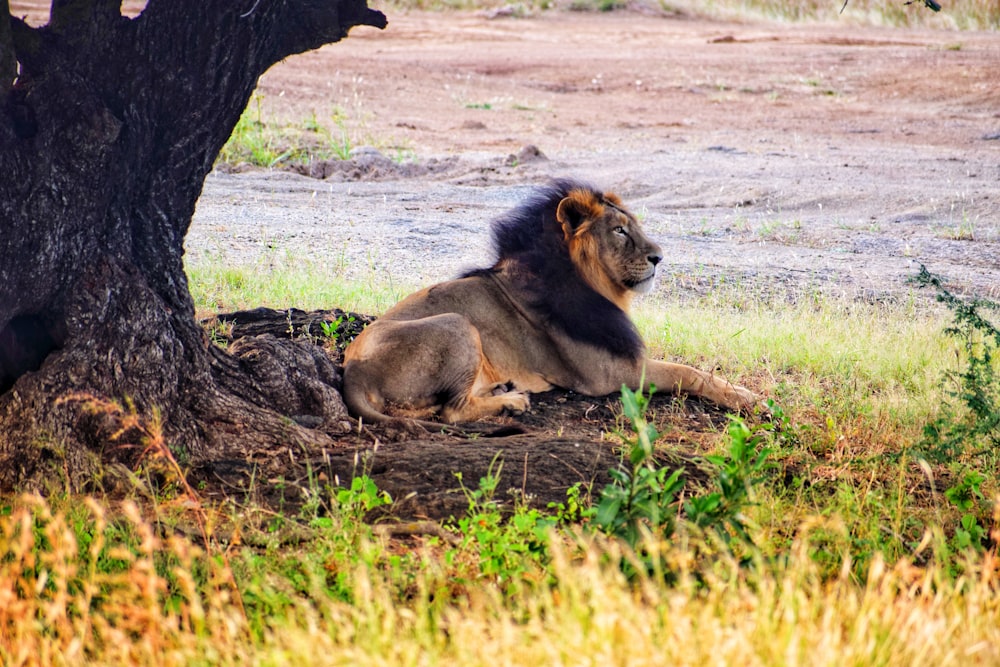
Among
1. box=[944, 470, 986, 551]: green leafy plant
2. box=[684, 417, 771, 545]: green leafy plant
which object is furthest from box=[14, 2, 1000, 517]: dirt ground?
box=[944, 470, 986, 551]: green leafy plant

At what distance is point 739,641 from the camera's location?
263 cm

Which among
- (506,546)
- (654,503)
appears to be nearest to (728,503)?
(654,503)

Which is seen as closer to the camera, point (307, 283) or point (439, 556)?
point (439, 556)

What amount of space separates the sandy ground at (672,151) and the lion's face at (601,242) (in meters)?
3.31

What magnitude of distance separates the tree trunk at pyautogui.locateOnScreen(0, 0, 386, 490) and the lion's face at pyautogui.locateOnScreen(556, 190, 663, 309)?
188 centimetres

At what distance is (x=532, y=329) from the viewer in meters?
6.72

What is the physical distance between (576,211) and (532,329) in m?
0.77

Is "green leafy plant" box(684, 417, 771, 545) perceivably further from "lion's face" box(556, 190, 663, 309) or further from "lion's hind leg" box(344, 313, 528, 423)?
"lion's face" box(556, 190, 663, 309)

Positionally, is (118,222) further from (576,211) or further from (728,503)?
(728,503)

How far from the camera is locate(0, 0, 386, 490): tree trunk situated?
4738mm

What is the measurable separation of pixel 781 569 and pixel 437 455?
1.95 meters

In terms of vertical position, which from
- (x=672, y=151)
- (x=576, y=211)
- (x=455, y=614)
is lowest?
(x=672, y=151)

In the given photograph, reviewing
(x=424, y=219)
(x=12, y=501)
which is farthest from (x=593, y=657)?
(x=424, y=219)

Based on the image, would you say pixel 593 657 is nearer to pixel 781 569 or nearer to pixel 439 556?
pixel 781 569
